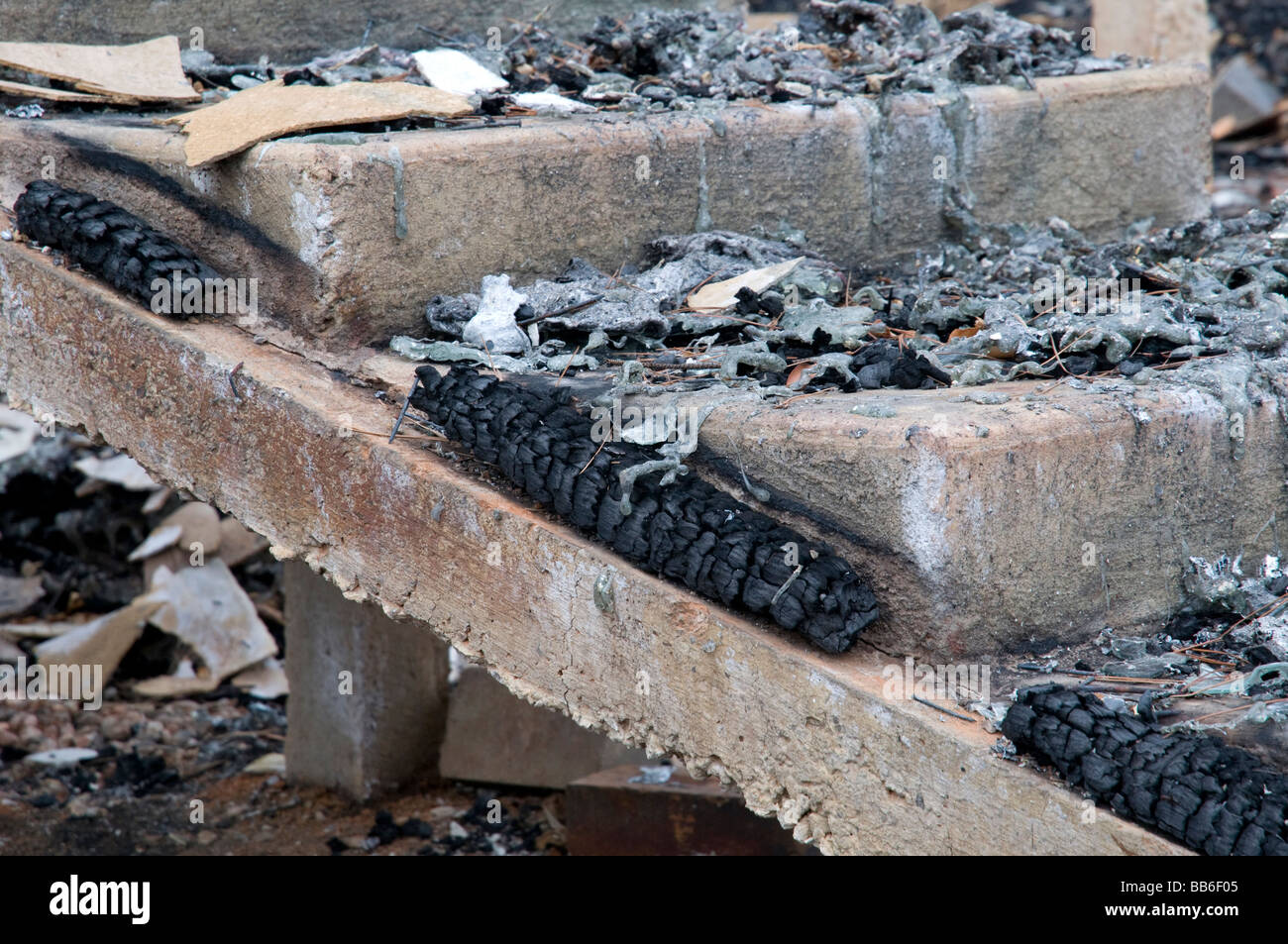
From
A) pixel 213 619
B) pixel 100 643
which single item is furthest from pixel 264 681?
pixel 100 643

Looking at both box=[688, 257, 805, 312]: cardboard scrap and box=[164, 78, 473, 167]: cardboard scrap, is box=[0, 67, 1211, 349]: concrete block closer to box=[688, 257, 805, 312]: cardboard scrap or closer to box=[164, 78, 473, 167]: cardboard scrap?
box=[164, 78, 473, 167]: cardboard scrap

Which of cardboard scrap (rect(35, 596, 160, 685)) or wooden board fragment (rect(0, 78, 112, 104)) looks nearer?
wooden board fragment (rect(0, 78, 112, 104))

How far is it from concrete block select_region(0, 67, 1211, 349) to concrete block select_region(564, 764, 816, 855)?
248 cm

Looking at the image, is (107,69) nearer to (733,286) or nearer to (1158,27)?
(733,286)

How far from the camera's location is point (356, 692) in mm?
6379

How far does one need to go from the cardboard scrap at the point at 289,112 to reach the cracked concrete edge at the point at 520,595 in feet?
1.93

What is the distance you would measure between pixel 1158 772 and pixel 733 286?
Answer: 83.8 inches

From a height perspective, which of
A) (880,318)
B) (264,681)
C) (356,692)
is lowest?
(264,681)

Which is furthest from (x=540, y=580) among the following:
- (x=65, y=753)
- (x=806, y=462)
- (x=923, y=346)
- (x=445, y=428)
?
(x=65, y=753)

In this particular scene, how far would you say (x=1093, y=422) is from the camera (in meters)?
2.82

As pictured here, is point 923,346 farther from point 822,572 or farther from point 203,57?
point 203,57

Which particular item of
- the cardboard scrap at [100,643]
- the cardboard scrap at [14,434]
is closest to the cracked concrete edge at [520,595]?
the cardboard scrap at [100,643]

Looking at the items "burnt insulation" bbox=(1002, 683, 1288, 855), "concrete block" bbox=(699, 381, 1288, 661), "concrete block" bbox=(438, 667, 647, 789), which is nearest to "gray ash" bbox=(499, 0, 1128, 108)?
"concrete block" bbox=(699, 381, 1288, 661)

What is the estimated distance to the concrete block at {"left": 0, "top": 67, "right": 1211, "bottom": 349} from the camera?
3629mm
